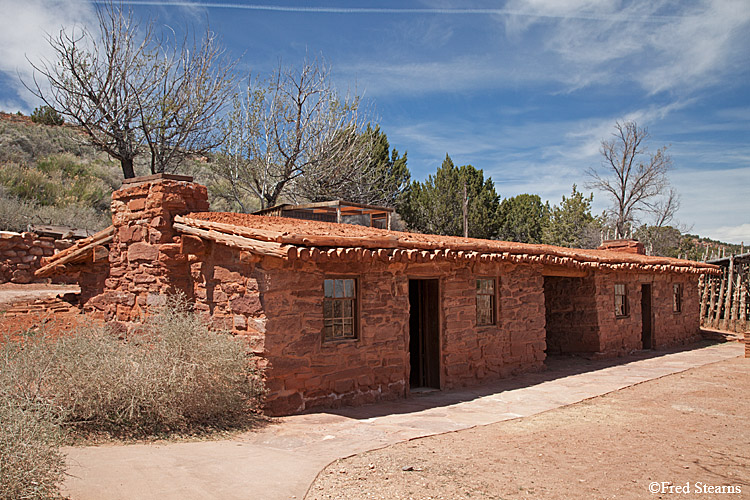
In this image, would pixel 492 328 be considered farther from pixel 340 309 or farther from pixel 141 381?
pixel 141 381

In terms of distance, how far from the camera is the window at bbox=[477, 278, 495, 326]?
406 inches

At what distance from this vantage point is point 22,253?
1197 centimetres

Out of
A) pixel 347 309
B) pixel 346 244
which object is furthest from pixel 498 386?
pixel 346 244

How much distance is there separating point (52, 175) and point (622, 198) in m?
26.8

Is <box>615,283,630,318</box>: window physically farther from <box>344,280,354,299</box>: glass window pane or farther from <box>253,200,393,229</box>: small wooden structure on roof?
<box>344,280,354,299</box>: glass window pane

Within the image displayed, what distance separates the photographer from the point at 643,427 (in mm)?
7082

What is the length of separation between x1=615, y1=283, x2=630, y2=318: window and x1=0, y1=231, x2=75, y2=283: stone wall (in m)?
13.2

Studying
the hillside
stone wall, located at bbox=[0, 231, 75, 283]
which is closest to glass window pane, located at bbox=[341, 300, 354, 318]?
stone wall, located at bbox=[0, 231, 75, 283]

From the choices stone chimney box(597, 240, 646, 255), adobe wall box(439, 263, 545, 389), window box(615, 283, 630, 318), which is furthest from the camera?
stone chimney box(597, 240, 646, 255)

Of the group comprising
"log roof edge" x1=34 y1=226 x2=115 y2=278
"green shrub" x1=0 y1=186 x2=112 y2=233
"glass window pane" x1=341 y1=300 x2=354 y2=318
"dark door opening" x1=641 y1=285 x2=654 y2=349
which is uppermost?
"green shrub" x1=0 y1=186 x2=112 y2=233

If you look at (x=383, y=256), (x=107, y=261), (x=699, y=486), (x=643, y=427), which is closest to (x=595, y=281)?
(x=643, y=427)

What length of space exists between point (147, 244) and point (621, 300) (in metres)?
11.5

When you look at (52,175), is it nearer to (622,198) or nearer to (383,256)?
(383,256)

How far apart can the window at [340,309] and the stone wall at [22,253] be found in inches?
289
